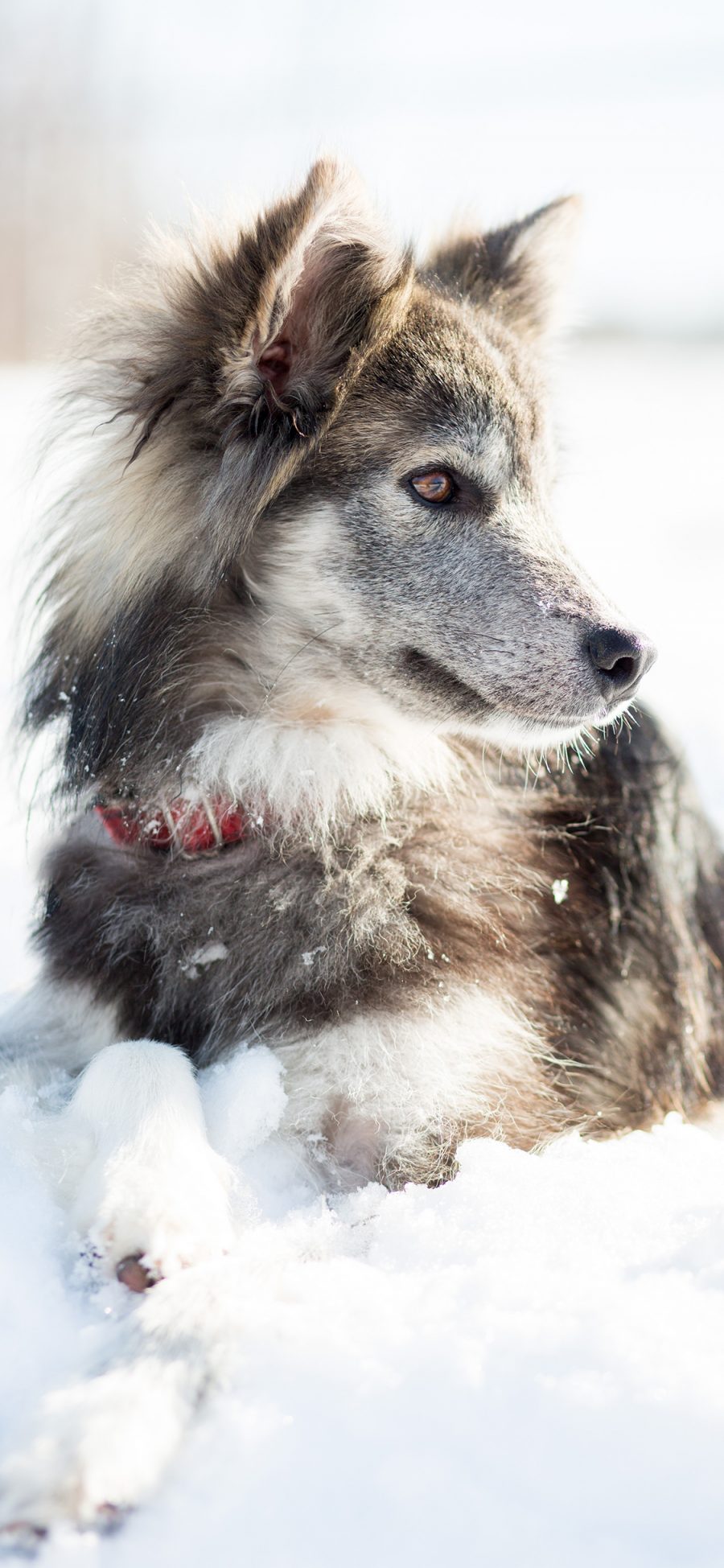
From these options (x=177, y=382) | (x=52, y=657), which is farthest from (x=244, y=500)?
(x=52, y=657)

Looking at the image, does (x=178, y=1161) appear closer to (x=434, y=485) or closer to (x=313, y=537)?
(x=313, y=537)

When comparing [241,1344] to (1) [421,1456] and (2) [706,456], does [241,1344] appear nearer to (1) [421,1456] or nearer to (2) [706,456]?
(1) [421,1456]

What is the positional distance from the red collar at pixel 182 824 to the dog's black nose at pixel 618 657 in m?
0.77

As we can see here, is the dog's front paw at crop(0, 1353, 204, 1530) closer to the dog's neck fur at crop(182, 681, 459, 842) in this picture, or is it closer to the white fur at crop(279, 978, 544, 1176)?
the white fur at crop(279, 978, 544, 1176)

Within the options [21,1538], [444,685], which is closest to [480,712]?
[444,685]

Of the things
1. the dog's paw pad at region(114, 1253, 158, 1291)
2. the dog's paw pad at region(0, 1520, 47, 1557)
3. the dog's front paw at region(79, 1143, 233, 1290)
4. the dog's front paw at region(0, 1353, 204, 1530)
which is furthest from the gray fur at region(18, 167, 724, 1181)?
the dog's paw pad at region(0, 1520, 47, 1557)

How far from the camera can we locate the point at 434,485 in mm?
2395

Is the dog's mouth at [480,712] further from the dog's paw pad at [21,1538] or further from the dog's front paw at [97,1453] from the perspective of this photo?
the dog's paw pad at [21,1538]

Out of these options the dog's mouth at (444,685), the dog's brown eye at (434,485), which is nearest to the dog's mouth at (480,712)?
the dog's mouth at (444,685)

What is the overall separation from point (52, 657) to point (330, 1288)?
144cm

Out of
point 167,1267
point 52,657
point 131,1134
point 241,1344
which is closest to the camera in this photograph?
point 241,1344

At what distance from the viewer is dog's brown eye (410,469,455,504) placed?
2.37 m

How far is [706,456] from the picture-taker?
13961mm

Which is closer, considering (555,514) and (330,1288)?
(330,1288)
